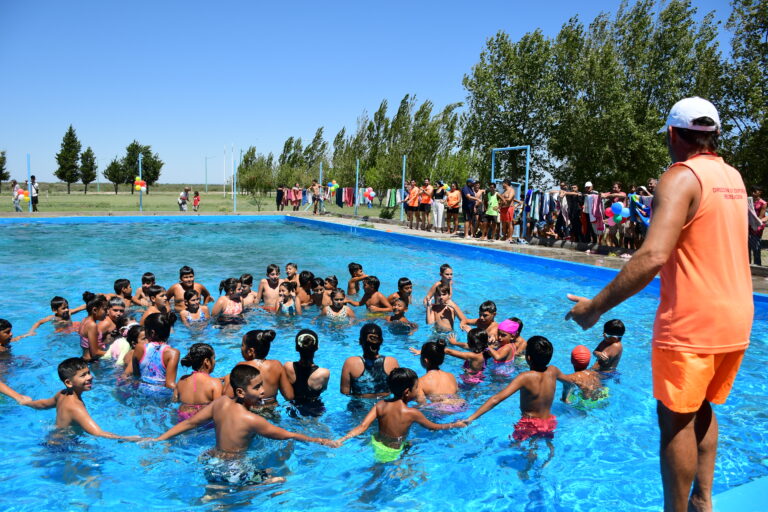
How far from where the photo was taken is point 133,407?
5539 mm

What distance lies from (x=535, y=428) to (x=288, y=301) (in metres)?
4.93

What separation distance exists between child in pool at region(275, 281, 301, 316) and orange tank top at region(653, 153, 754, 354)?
23.3 feet

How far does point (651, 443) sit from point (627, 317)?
517 centimetres

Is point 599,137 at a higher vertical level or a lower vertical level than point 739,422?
higher

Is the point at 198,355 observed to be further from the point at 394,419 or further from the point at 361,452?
the point at 394,419

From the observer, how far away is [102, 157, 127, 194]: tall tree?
64.3 meters

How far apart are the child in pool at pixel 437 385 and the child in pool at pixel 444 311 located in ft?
8.87

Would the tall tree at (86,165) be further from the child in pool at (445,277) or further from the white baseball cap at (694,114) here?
the white baseball cap at (694,114)

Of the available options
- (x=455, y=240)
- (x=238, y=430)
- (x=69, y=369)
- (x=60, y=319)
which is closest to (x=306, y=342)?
(x=238, y=430)

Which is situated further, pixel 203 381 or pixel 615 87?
pixel 615 87

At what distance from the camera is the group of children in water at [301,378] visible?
411cm

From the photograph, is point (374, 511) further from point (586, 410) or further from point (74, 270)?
point (74, 270)

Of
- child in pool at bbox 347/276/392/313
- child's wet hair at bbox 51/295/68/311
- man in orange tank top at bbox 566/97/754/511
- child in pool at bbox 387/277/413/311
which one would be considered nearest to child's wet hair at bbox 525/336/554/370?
man in orange tank top at bbox 566/97/754/511

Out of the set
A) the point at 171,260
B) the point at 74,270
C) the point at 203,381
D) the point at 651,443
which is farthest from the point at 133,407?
the point at 171,260
